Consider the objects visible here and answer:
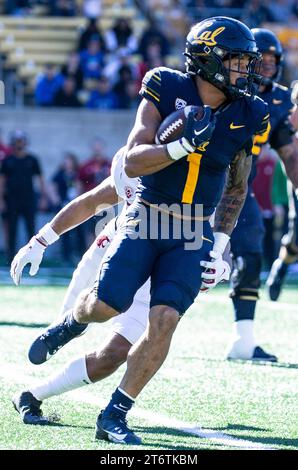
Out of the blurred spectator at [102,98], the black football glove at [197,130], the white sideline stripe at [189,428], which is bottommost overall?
the blurred spectator at [102,98]

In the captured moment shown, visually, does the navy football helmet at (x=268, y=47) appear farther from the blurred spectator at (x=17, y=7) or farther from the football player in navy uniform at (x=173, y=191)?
the blurred spectator at (x=17, y=7)

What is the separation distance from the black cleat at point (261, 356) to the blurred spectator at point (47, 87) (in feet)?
30.5

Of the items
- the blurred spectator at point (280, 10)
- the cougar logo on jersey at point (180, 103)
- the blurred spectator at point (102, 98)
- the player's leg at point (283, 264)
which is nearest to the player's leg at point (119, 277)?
the cougar logo on jersey at point (180, 103)

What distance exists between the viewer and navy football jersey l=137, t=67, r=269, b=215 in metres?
4.66

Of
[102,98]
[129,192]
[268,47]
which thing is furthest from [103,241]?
[102,98]

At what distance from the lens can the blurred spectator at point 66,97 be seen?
15.7 m

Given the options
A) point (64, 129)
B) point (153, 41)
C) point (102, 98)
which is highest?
point (153, 41)

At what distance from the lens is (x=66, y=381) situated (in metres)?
4.88

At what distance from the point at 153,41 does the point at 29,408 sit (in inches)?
467

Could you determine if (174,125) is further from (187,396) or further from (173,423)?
(187,396)

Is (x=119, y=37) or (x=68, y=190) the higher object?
(x=119, y=37)

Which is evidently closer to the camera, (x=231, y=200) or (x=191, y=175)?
(x=191, y=175)

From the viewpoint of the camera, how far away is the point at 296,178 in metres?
6.98

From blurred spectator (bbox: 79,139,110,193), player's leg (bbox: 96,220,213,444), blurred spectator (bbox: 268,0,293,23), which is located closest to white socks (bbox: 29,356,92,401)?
player's leg (bbox: 96,220,213,444)
